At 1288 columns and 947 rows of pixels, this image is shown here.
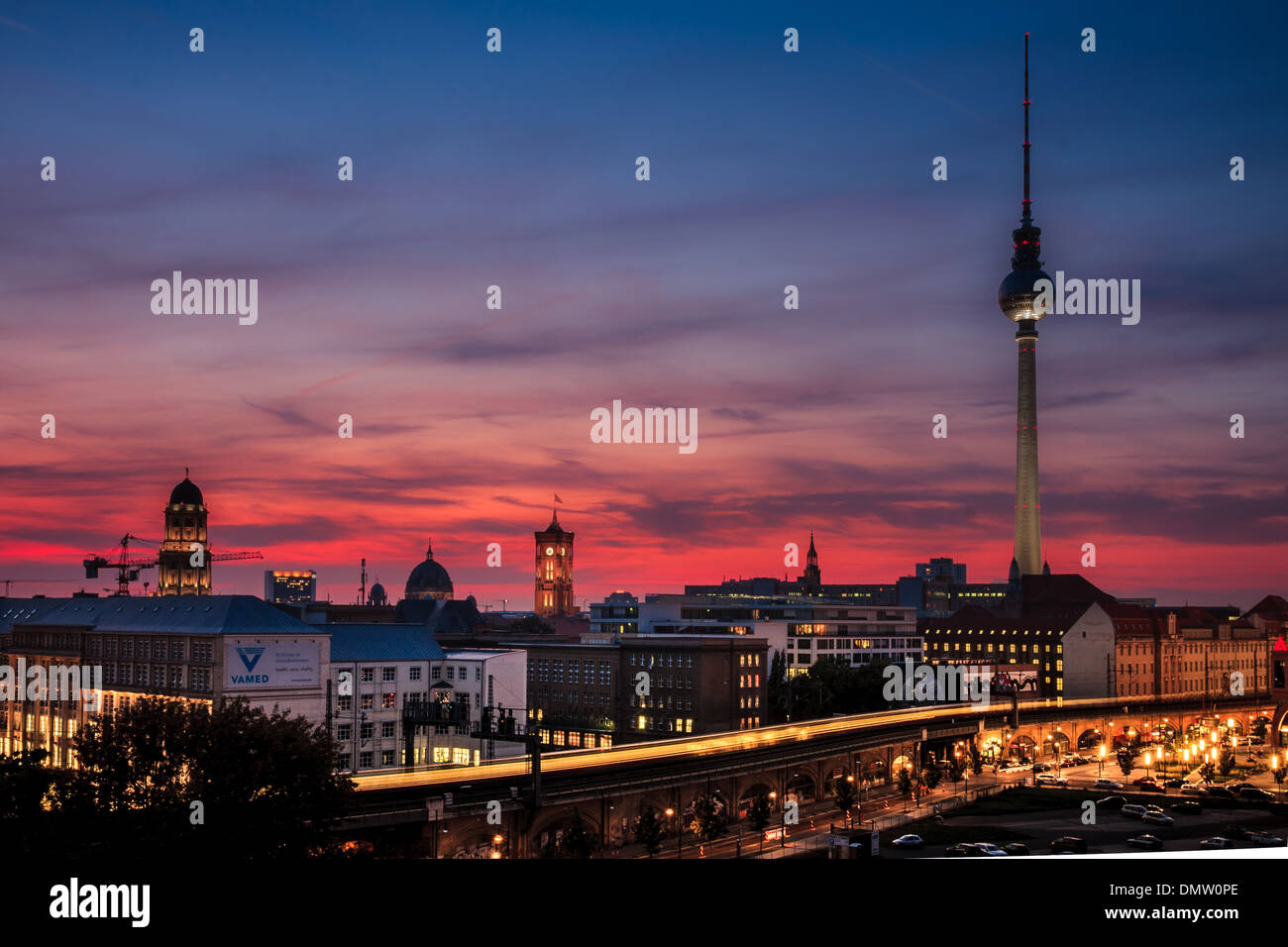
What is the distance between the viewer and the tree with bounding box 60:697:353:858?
42.7 meters

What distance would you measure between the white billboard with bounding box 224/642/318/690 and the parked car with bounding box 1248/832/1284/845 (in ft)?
219

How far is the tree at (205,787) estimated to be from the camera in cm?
4272

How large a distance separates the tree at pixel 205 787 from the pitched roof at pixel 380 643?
4802 centimetres

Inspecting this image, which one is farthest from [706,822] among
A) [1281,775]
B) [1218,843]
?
[1281,775]

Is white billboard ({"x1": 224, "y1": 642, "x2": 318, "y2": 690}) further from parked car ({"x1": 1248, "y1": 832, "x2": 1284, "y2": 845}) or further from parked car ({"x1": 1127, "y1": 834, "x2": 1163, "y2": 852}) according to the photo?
parked car ({"x1": 1248, "y1": 832, "x2": 1284, "y2": 845})

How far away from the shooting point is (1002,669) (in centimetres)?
18762

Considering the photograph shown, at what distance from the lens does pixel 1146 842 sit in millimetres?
71125

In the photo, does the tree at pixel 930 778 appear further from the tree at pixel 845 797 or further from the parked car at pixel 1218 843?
the parked car at pixel 1218 843

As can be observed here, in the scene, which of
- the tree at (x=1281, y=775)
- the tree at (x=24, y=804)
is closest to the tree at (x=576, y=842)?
the tree at (x=24, y=804)

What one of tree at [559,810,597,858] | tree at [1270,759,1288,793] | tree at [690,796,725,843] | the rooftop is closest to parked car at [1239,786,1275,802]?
tree at [1270,759,1288,793]
